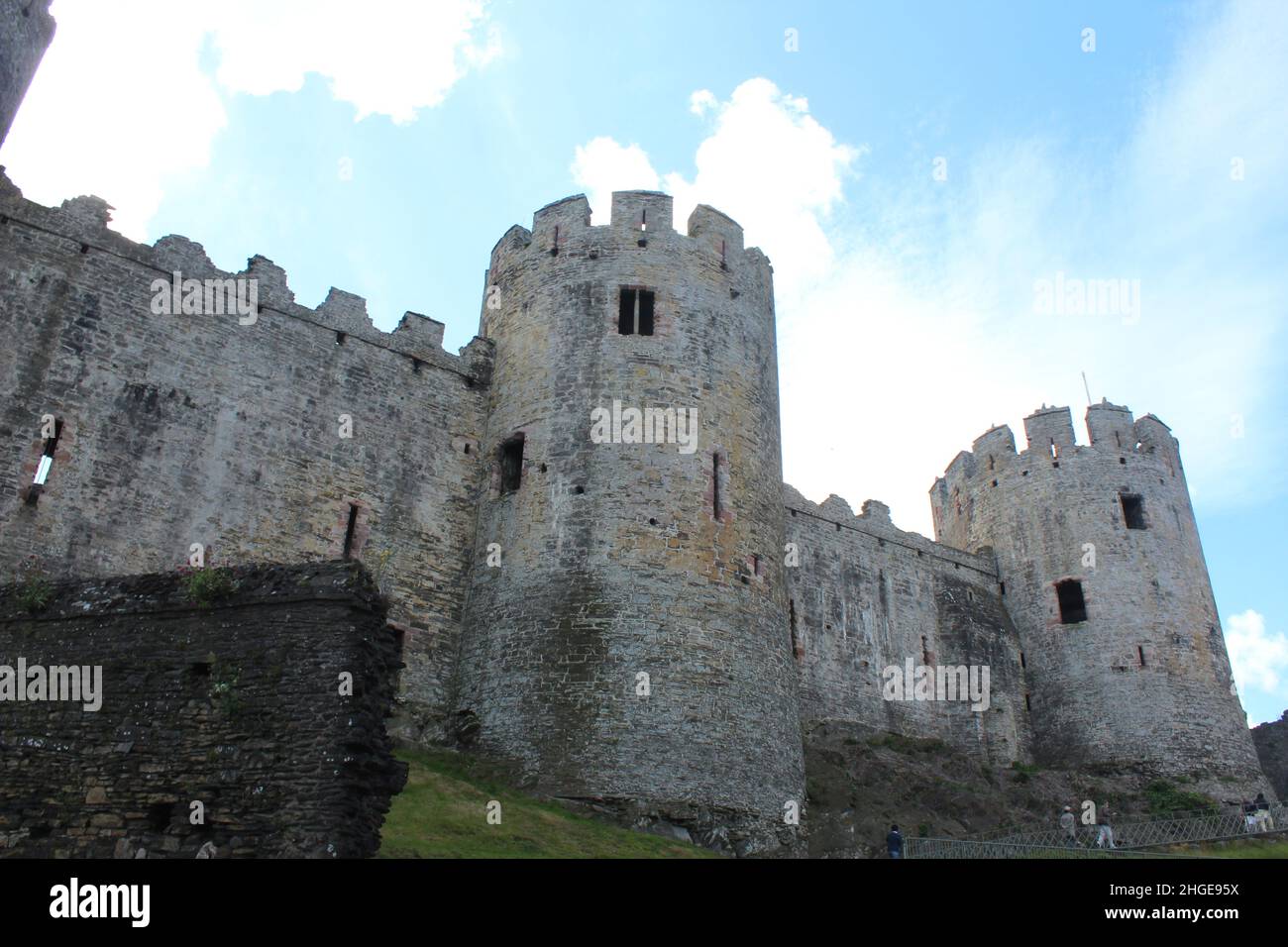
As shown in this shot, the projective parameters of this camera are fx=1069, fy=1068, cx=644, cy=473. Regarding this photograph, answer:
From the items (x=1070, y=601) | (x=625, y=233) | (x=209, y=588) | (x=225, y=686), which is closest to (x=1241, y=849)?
(x=1070, y=601)

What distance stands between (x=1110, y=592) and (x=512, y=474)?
15882mm

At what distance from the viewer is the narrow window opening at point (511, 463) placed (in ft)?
62.1

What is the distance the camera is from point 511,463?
755 inches

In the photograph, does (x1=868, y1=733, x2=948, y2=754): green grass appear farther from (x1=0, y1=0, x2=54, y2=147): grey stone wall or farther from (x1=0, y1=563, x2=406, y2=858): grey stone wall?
(x1=0, y1=0, x2=54, y2=147): grey stone wall

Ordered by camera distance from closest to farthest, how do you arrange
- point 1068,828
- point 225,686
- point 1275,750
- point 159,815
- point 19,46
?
1. point 159,815
2. point 225,686
3. point 19,46
4. point 1068,828
5. point 1275,750

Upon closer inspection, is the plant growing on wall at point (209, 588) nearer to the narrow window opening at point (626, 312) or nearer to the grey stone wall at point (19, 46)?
the narrow window opening at point (626, 312)

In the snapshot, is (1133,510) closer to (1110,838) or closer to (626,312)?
(1110,838)

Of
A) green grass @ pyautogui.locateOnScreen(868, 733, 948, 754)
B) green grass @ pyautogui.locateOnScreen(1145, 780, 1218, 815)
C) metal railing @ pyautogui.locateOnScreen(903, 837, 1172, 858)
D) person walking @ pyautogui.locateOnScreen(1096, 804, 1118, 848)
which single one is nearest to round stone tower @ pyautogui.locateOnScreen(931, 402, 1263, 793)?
green grass @ pyautogui.locateOnScreen(1145, 780, 1218, 815)

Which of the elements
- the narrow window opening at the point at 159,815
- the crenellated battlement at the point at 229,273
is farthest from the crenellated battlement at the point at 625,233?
the narrow window opening at the point at 159,815

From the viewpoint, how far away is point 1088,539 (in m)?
27.0

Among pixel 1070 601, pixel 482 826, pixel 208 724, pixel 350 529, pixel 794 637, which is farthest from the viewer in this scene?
pixel 1070 601

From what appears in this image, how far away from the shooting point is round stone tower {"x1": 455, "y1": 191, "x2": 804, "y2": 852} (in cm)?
1551

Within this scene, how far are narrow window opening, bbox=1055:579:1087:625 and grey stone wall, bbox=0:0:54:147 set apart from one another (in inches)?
967
